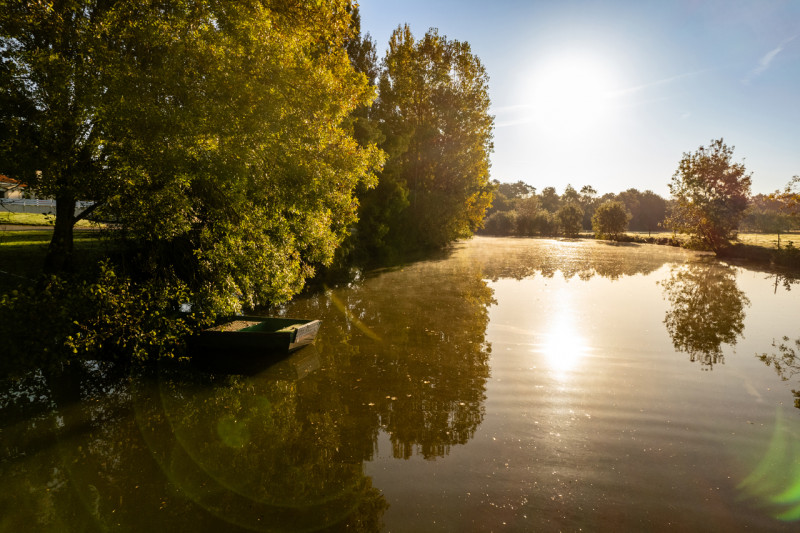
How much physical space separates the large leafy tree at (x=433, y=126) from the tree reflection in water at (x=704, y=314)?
25607 millimetres

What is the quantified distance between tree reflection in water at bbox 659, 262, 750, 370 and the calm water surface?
0.72 feet

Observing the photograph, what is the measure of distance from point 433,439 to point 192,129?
376 inches

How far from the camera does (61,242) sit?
12.1m

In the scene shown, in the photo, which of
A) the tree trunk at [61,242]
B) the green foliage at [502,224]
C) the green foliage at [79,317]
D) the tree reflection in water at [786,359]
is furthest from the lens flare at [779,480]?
the green foliage at [502,224]

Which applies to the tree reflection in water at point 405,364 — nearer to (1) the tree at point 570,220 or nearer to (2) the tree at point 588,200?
(1) the tree at point 570,220

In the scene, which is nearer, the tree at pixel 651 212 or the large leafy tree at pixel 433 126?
the large leafy tree at pixel 433 126

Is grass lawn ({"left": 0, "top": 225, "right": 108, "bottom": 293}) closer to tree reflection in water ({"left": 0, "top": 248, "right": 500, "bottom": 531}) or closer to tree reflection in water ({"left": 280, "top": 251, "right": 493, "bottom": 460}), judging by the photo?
tree reflection in water ({"left": 0, "top": 248, "right": 500, "bottom": 531})

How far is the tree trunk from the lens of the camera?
12066 mm

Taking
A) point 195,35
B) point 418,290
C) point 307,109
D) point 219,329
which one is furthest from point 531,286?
point 195,35

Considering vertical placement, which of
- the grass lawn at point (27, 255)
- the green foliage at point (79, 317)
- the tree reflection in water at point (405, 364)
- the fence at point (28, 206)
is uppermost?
the fence at point (28, 206)

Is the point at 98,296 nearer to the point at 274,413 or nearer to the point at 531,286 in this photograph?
the point at 274,413

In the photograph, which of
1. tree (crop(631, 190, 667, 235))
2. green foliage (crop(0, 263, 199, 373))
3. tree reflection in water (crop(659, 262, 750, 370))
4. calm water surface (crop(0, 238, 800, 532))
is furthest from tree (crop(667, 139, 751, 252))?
tree (crop(631, 190, 667, 235))

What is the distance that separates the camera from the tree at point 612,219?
3250 inches

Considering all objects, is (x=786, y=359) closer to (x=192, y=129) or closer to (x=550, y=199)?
(x=192, y=129)
